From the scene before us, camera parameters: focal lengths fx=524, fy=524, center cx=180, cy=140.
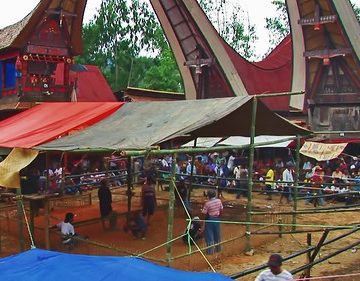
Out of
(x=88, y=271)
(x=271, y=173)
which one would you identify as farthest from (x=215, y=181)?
(x=88, y=271)

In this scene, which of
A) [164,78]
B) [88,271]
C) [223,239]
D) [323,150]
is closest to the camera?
[88,271]

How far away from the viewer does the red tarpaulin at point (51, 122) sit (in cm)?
1072

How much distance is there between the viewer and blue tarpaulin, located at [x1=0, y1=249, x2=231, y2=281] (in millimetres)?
5961

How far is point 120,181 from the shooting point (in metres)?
21.8

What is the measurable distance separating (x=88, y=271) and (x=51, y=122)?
634 centimetres

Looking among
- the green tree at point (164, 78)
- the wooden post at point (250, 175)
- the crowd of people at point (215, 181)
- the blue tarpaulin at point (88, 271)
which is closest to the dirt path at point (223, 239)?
the wooden post at point (250, 175)

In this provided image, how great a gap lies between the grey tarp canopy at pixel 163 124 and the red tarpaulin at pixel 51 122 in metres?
0.24

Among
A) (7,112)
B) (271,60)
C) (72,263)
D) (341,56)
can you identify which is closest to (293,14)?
(341,56)

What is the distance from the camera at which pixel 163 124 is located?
9.73m

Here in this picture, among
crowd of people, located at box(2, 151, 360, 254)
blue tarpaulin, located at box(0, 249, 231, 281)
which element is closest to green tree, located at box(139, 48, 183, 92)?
crowd of people, located at box(2, 151, 360, 254)

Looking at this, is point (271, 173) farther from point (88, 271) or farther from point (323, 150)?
point (88, 271)

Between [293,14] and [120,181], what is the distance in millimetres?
10192

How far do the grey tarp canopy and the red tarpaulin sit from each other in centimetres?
24

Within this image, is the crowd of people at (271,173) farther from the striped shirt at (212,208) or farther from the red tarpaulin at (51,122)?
the striped shirt at (212,208)
